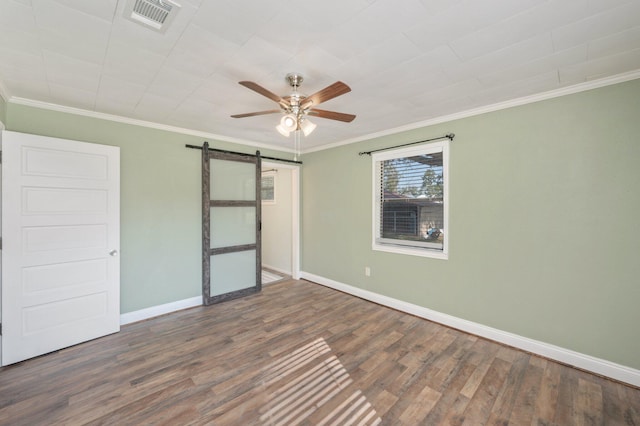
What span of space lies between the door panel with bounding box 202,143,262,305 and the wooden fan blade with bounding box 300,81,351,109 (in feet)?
7.81

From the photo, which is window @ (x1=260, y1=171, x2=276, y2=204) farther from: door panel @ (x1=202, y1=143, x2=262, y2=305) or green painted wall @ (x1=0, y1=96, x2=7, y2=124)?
green painted wall @ (x1=0, y1=96, x2=7, y2=124)

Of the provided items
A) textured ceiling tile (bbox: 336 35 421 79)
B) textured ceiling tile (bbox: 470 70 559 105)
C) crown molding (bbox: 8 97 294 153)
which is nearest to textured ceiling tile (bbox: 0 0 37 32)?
crown molding (bbox: 8 97 294 153)

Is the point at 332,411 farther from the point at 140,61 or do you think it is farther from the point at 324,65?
the point at 140,61

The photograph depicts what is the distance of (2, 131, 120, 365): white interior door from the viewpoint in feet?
8.11

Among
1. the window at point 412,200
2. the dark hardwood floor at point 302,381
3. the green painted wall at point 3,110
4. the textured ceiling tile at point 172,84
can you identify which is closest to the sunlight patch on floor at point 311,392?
the dark hardwood floor at point 302,381

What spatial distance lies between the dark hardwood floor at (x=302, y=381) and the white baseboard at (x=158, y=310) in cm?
14

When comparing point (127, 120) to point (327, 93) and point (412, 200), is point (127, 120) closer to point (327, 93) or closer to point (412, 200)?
point (327, 93)

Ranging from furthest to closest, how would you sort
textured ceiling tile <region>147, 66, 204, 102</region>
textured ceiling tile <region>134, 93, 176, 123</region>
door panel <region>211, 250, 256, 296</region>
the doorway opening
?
the doorway opening
door panel <region>211, 250, 256, 296</region>
textured ceiling tile <region>134, 93, 176, 123</region>
textured ceiling tile <region>147, 66, 204, 102</region>

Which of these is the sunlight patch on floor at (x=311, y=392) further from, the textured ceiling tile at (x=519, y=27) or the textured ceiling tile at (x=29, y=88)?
the textured ceiling tile at (x=29, y=88)

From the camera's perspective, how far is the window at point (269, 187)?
604 cm

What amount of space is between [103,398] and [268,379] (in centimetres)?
128

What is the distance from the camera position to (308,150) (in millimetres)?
5070

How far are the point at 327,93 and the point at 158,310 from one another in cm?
357

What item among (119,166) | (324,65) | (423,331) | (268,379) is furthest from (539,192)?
(119,166)
